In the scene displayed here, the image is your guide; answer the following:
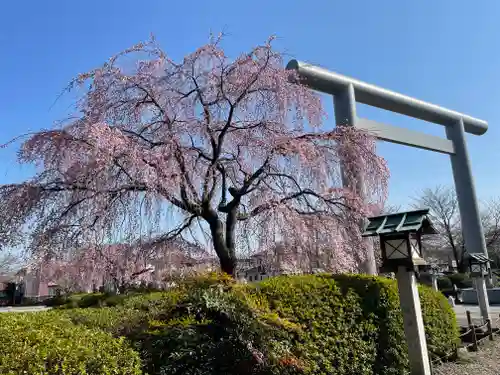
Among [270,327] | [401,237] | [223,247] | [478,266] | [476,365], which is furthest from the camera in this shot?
[478,266]

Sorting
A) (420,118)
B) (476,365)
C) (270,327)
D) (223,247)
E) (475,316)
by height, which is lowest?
(475,316)

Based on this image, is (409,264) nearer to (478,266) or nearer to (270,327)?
(270,327)

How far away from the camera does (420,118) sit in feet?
54.2

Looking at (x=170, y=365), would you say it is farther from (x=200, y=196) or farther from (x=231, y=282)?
(x=200, y=196)

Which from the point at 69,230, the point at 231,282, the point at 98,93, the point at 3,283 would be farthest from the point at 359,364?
the point at 3,283

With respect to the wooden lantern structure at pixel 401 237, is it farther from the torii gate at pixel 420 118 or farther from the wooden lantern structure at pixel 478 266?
the wooden lantern structure at pixel 478 266

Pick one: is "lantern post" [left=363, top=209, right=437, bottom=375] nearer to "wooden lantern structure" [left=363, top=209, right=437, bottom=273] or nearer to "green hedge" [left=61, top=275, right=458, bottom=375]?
"wooden lantern structure" [left=363, top=209, right=437, bottom=273]

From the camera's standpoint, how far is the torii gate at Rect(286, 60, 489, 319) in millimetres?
11344

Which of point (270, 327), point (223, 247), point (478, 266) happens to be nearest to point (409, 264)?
point (270, 327)

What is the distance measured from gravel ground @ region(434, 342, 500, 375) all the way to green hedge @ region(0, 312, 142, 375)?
5.01 m

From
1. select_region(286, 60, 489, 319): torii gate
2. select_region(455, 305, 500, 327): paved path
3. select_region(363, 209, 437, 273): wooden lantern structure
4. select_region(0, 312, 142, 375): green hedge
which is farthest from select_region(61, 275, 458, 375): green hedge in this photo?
select_region(455, 305, 500, 327): paved path

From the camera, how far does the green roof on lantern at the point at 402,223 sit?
4930mm

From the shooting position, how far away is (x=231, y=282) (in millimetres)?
4086

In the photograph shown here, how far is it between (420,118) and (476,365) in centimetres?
1199
